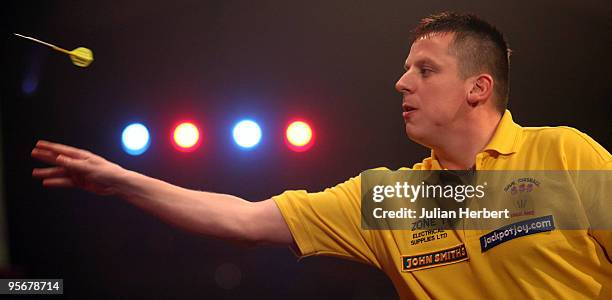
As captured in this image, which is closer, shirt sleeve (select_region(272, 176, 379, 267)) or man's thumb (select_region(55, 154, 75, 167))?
man's thumb (select_region(55, 154, 75, 167))

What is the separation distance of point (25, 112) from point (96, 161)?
2072 mm

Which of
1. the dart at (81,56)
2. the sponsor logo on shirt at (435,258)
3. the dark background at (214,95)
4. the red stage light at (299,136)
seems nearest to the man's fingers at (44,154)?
the dart at (81,56)

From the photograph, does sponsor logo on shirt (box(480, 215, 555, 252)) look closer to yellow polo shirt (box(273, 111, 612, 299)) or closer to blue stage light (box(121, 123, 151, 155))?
yellow polo shirt (box(273, 111, 612, 299))

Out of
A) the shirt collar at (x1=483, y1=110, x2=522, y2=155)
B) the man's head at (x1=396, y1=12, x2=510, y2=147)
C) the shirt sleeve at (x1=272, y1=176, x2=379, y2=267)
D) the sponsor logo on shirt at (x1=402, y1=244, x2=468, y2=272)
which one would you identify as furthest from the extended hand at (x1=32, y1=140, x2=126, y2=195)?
the shirt collar at (x1=483, y1=110, x2=522, y2=155)

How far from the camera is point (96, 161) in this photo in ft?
7.06

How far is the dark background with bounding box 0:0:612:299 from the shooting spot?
3932 millimetres

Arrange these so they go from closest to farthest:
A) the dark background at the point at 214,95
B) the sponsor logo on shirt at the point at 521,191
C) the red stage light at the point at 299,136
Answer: the sponsor logo on shirt at the point at 521,191
the dark background at the point at 214,95
the red stage light at the point at 299,136

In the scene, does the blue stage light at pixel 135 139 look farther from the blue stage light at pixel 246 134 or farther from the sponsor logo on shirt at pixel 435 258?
the sponsor logo on shirt at pixel 435 258

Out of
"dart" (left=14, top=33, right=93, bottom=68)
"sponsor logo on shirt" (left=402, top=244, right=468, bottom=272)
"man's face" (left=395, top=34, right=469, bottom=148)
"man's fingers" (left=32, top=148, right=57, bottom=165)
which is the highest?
"dart" (left=14, top=33, right=93, bottom=68)

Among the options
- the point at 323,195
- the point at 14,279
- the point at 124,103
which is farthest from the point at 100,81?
the point at 323,195

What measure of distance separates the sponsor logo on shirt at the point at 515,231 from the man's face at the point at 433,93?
0.45 metres

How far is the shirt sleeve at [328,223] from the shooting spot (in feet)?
8.46

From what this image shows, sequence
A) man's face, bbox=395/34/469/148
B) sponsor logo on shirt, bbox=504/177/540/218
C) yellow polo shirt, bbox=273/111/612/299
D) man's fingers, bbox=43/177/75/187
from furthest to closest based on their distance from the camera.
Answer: man's face, bbox=395/34/469/148 → sponsor logo on shirt, bbox=504/177/540/218 → yellow polo shirt, bbox=273/111/612/299 → man's fingers, bbox=43/177/75/187

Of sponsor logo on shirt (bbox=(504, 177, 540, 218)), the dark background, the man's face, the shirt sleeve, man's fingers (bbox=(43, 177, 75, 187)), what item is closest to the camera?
man's fingers (bbox=(43, 177, 75, 187))
